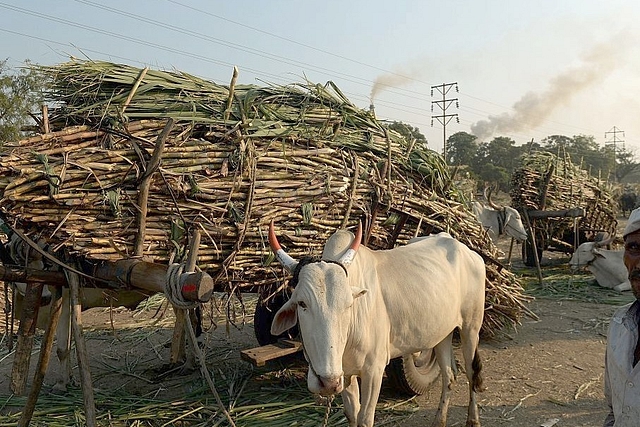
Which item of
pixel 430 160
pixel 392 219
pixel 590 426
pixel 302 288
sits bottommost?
pixel 590 426

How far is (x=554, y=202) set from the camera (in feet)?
41.9

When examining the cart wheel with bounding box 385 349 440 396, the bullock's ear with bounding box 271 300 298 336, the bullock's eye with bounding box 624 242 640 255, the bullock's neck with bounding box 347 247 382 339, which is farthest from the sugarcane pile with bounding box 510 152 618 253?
the bullock's eye with bounding box 624 242 640 255

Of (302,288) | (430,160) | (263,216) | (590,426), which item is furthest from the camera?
(430,160)

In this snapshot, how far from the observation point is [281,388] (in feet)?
16.7

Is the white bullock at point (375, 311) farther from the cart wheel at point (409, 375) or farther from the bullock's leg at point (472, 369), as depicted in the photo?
the cart wheel at point (409, 375)

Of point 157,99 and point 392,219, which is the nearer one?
point 157,99

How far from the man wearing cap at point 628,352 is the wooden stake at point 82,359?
2.71m

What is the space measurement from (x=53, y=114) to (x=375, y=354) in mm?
2754

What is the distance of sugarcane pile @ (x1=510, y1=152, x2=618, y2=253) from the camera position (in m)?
12.5

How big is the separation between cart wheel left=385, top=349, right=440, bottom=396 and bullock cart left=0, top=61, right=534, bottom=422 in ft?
0.06

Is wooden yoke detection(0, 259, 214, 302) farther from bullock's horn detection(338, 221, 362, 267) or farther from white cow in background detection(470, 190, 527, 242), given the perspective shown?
white cow in background detection(470, 190, 527, 242)

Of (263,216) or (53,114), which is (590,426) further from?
(53,114)

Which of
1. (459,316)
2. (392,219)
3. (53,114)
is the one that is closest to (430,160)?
(392,219)

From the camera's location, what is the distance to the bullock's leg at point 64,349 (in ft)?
17.0
